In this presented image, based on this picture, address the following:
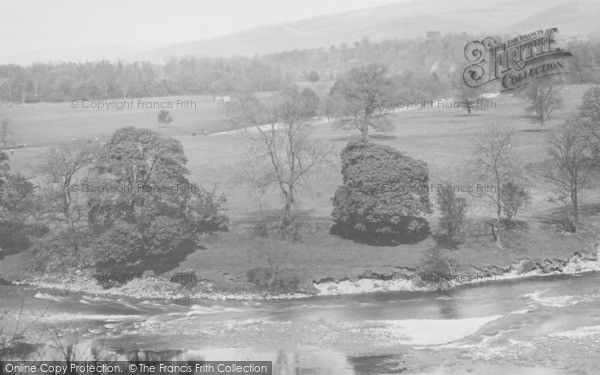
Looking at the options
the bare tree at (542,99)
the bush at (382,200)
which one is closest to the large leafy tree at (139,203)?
the bush at (382,200)

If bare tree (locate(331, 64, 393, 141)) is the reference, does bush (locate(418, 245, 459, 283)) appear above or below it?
below

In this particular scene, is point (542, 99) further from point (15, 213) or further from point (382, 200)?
point (15, 213)

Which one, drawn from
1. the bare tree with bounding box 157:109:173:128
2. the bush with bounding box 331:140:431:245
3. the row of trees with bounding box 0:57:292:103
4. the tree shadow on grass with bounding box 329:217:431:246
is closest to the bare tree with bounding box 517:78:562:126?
the bush with bounding box 331:140:431:245

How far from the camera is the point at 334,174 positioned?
79.9m

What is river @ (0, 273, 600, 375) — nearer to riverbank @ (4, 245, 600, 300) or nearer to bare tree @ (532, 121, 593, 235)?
riverbank @ (4, 245, 600, 300)

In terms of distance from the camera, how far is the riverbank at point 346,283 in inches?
2000

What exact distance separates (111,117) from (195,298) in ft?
279

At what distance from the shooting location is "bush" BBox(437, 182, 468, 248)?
56812 mm

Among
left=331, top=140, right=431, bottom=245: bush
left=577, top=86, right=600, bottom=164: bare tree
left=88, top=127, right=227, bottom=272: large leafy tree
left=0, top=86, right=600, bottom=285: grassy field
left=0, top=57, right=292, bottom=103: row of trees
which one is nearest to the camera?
left=88, top=127, right=227, bottom=272: large leafy tree

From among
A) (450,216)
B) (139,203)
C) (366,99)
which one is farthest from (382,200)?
(366,99)

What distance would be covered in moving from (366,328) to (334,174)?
3937cm

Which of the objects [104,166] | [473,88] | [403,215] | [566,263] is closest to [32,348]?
[104,166]

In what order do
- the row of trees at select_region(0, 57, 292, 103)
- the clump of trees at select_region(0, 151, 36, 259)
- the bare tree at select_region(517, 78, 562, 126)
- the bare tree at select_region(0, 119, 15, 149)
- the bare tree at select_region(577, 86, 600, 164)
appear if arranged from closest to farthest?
the clump of trees at select_region(0, 151, 36, 259)
the bare tree at select_region(577, 86, 600, 164)
the bare tree at select_region(0, 119, 15, 149)
the bare tree at select_region(517, 78, 562, 126)
the row of trees at select_region(0, 57, 292, 103)

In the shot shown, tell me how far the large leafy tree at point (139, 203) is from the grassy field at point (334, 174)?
317 centimetres
